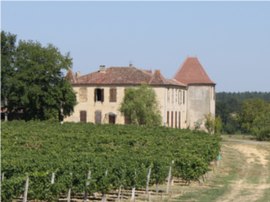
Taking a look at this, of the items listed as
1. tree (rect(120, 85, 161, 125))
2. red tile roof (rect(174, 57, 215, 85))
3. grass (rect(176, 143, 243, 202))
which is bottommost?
grass (rect(176, 143, 243, 202))

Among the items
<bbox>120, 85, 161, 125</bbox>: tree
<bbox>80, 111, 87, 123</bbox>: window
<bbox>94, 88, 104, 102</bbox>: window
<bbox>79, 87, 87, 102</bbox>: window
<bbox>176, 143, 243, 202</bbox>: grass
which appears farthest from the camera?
<bbox>79, 87, 87, 102</bbox>: window

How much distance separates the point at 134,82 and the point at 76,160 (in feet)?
160

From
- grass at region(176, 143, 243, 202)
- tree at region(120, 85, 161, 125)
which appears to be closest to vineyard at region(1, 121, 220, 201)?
grass at region(176, 143, 243, 202)

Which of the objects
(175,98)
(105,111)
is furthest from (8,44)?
(175,98)

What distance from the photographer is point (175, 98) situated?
7425 centimetres

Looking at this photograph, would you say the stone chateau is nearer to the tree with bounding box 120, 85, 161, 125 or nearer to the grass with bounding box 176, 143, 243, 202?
the tree with bounding box 120, 85, 161, 125

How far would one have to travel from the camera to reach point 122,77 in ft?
240

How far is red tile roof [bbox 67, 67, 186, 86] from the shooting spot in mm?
71875

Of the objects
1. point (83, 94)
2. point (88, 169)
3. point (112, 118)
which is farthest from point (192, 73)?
point (88, 169)

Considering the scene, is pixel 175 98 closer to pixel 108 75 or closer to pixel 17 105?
pixel 108 75

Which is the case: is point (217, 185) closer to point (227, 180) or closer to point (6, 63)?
point (227, 180)

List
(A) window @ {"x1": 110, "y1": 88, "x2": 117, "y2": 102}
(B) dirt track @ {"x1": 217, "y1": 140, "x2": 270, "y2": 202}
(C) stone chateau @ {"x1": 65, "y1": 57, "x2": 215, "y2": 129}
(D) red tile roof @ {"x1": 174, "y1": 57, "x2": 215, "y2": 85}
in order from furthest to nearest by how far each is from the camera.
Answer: (D) red tile roof @ {"x1": 174, "y1": 57, "x2": 215, "y2": 85}, (A) window @ {"x1": 110, "y1": 88, "x2": 117, "y2": 102}, (C) stone chateau @ {"x1": 65, "y1": 57, "x2": 215, "y2": 129}, (B) dirt track @ {"x1": 217, "y1": 140, "x2": 270, "y2": 202}

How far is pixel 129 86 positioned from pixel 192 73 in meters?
10.5

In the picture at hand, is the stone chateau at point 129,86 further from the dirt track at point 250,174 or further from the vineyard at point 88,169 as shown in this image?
the vineyard at point 88,169
